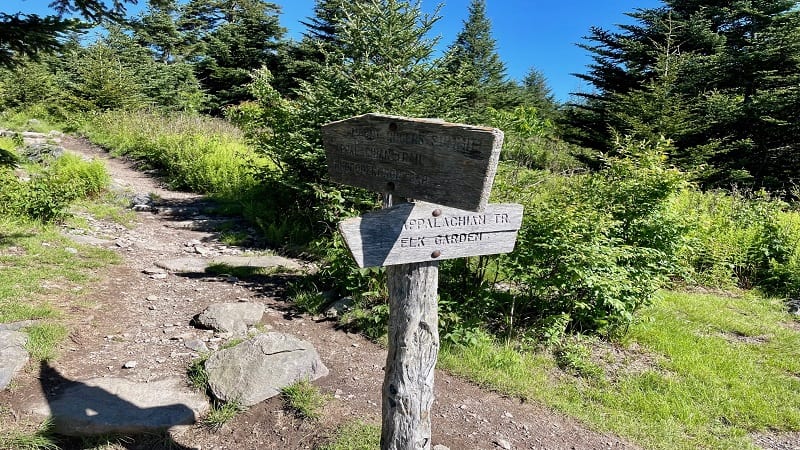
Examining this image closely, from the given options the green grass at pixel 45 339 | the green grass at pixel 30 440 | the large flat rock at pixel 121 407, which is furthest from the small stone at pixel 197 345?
the green grass at pixel 30 440

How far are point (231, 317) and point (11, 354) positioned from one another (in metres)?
1.66

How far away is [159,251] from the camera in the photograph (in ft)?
22.2

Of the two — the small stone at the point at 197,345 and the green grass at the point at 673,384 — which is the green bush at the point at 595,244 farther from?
the small stone at the point at 197,345

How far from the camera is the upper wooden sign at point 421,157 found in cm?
196

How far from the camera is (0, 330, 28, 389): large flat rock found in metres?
3.36

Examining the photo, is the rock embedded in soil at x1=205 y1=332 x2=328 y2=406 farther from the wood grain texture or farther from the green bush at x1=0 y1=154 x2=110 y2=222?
the green bush at x1=0 y1=154 x2=110 y2=222

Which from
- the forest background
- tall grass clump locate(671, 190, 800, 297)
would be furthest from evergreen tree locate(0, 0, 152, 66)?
tall grass clump locate(671, 190, 800, 297)

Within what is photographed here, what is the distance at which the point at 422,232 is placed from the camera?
2.25 meters

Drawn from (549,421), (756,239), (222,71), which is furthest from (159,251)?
(222,71)

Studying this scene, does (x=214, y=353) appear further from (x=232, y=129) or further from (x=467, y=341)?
(x=232, y=129)

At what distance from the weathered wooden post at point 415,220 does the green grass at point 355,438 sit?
603mm

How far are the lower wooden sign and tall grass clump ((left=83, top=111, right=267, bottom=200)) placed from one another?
628 cm

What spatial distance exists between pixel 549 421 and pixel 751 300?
16.8ft

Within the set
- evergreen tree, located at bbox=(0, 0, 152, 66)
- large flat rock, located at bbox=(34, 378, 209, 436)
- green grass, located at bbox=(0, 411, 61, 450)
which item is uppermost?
evergreen tree, located at bbox=(0, 0, 152, 66)
